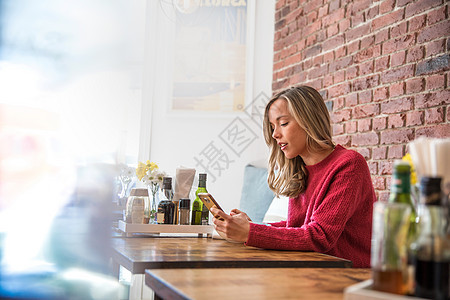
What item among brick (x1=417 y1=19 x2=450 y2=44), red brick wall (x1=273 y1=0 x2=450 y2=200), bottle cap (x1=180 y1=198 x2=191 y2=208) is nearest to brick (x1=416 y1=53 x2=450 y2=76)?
red brick wall (x1=273 y1=0 x2=450 y2=200)

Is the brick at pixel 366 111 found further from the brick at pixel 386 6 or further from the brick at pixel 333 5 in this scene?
the brick at pixel 333 5

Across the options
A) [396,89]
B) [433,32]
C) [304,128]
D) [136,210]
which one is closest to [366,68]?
[396,89]

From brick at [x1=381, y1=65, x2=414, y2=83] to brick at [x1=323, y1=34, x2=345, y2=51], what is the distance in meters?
0.51

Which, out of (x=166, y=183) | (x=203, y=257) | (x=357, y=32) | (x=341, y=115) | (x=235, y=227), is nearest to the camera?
(x=203, y=257)

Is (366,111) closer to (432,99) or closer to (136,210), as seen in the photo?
(432,99)

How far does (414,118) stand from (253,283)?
179 cm

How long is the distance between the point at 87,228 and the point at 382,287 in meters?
0.57

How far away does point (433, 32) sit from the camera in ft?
7.62

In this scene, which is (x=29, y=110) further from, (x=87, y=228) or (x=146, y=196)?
(x=87, y=228)

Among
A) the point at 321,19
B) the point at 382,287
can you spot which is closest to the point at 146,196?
the point at 382,287

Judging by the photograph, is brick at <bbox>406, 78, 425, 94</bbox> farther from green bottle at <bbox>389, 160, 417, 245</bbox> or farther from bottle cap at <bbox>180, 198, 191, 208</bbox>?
green bottle at <bbox>389, 160, 417, 245</bbox>

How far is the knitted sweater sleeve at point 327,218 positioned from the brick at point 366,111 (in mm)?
1038

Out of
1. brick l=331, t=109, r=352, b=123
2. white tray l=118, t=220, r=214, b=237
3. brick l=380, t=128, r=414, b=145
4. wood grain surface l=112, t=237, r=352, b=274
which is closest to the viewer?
wood grain surface l=112, t=237, r=352, b=274

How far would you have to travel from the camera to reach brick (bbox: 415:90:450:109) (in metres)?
2.24
